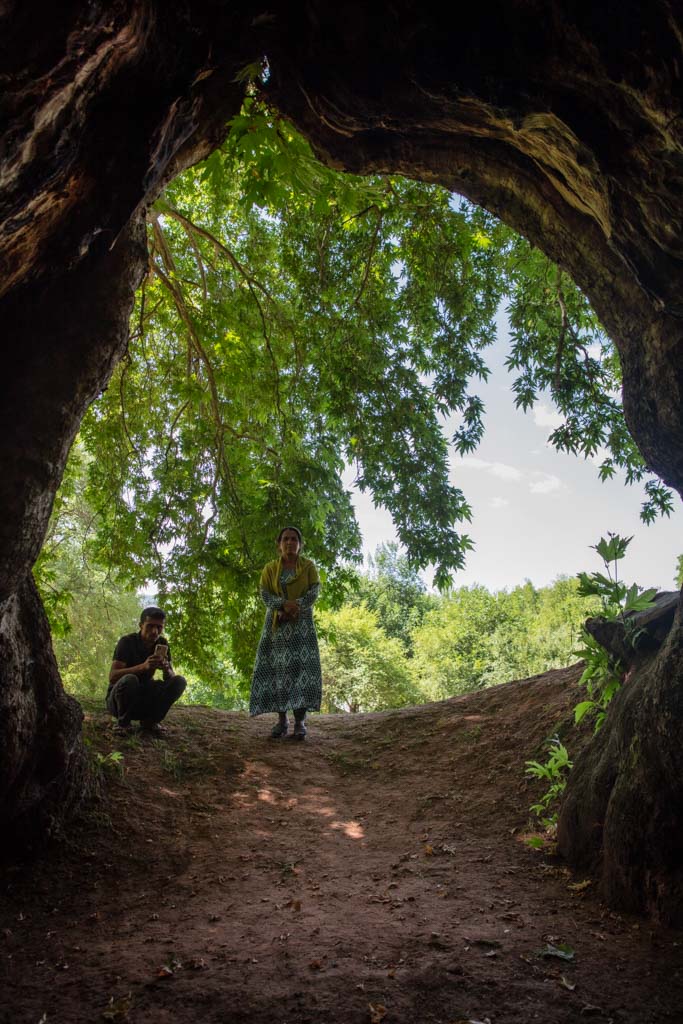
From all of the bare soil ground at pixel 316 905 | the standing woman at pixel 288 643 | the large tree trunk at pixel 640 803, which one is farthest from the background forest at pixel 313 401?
the large tree trunk at pixel 640 803

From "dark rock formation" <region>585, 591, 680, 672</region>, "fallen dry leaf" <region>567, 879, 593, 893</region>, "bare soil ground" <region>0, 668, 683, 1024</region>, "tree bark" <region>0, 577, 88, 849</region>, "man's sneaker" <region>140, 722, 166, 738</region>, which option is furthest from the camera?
"man's sneaker" <region>140, 722, 166, 738</region>

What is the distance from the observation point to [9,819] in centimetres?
321

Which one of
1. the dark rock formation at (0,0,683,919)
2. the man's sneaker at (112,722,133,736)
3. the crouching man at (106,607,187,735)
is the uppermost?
the dark rock formation at (0,0,683,919)

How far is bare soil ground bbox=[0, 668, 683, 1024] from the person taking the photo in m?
1.97

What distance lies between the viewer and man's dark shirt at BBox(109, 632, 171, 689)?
5.55 m

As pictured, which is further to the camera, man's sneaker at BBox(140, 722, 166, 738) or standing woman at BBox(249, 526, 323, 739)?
standing woman at BBox(249, 526, 323, 739)

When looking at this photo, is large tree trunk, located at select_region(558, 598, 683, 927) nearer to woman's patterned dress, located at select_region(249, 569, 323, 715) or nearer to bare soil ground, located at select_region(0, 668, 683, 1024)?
bare soil ground, located at select_region(0, 668, 683, 1024)

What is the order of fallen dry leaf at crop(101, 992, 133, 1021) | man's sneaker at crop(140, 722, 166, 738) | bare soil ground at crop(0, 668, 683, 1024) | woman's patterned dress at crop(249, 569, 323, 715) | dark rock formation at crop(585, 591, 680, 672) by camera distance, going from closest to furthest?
1. fallen dry leaf at crop(101, 992, 133, 1021)
2. bare soil ground at crop(0, 668, 683, 1024)
3. dark rock formation at crop(585, 591, 680, 672)
4. man's sneaker at crop(140, 722, 166, 738)
5. woman's patterned dress at crop(249, 569, 323, 715)

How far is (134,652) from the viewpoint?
5738mm

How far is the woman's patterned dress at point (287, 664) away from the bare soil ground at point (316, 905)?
2.42ft

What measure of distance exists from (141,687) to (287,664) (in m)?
1.71

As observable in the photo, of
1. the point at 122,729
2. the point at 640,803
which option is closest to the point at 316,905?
the point at 640,803

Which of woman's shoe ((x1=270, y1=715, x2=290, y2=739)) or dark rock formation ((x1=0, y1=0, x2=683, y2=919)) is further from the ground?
dark rock formation ((x1=0, y1=0, x2=683, y2=919))

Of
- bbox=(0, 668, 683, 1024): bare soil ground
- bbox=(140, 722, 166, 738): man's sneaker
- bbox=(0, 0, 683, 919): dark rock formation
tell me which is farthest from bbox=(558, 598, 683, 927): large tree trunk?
bbox=(140, 722, 166, 738): man's sneaker
